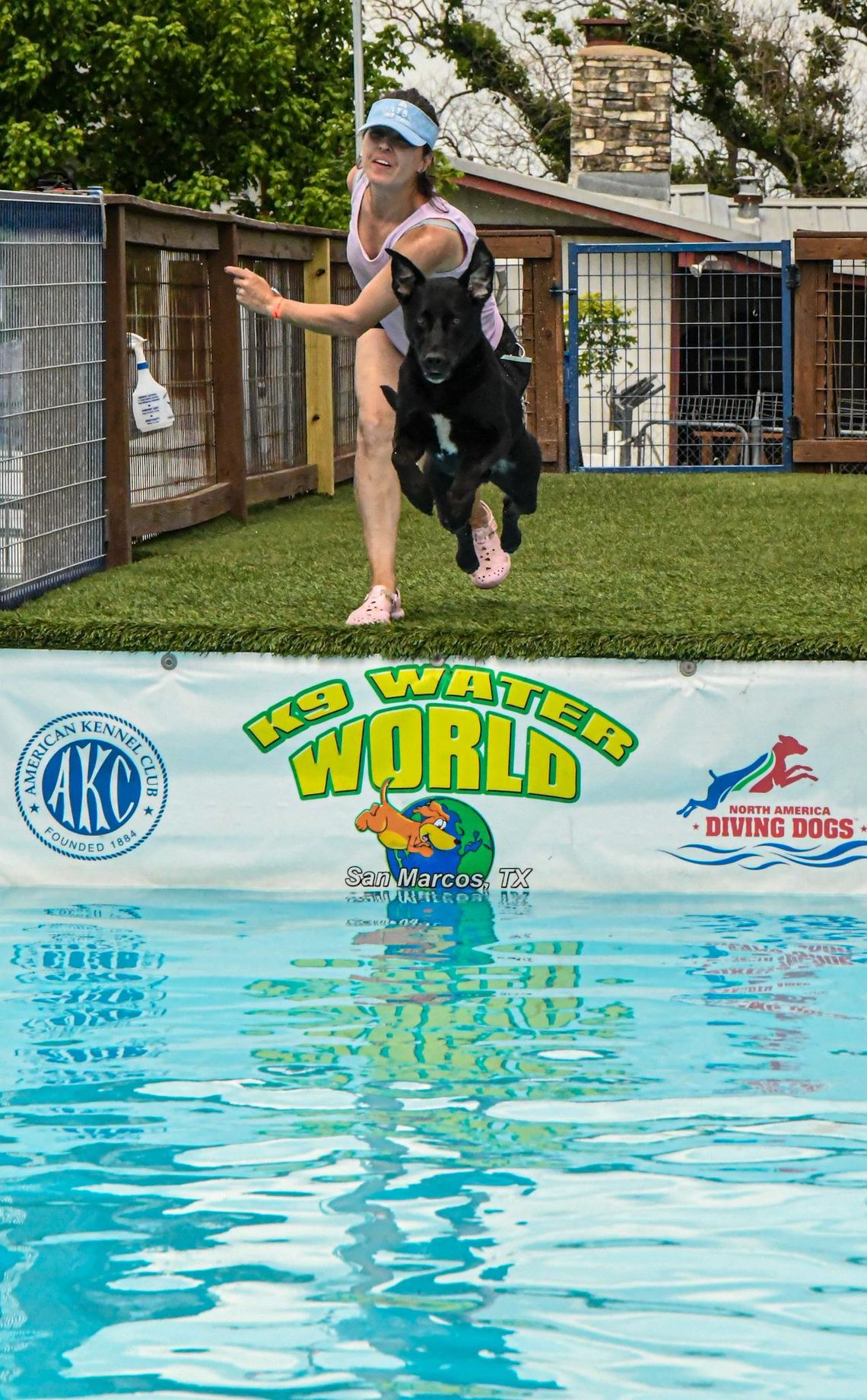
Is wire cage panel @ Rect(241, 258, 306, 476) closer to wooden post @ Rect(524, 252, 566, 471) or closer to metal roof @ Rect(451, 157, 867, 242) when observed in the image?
wooden post @ Rect(524, 252, 566, 471)

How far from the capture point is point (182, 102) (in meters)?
16.1

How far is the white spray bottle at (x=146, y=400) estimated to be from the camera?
7512 millimetres

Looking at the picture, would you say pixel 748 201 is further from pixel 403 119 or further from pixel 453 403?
pixel 453 403

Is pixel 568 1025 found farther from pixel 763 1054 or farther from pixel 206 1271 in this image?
pixel 206 1271

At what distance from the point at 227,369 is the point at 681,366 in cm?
917

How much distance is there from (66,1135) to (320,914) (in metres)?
1.71

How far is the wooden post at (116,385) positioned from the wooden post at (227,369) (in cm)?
179

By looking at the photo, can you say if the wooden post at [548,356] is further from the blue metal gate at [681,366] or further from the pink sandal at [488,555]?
the pink sandal at [488,555]

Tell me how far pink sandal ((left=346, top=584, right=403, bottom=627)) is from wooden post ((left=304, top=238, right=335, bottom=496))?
19.2ft

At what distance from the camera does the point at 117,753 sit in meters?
5.36

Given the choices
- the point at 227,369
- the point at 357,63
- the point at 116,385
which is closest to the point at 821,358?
the point at 227,369

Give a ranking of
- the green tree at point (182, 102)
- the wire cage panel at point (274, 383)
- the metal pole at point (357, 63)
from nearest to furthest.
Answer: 1. the wire cage panel at point (274, 383)
2. the green tree at point (182, 102)
3. the metal pole at point (357, 63)

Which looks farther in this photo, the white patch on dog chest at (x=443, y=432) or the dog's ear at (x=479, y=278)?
the white patch on dog chest at (x=443, y=432)

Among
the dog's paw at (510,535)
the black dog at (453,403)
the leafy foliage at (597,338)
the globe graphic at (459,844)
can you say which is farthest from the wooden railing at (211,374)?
the leafy foliage at (597,338)
